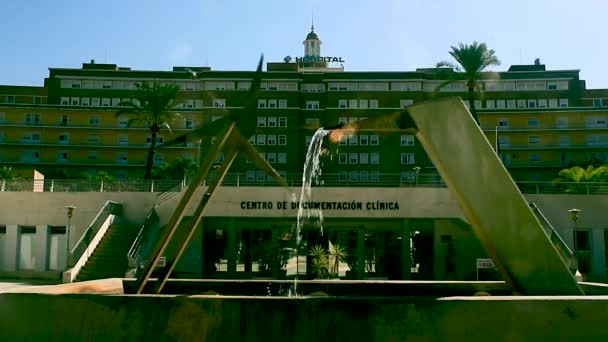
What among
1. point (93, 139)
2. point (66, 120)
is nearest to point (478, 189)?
point (93, 139)

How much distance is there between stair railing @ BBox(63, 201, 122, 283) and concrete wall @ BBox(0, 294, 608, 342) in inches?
698

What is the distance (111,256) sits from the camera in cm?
2502

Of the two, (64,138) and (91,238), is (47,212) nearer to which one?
(91,238)

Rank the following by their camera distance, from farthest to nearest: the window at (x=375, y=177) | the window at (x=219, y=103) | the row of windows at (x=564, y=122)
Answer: the row of windows at (x=564, y=122), the window at (x=219, y=103), the window at (x=375, y=177)

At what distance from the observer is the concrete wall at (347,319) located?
6469 millimetres

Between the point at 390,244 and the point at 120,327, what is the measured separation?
942 inches

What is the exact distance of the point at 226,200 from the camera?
2716 centimetres

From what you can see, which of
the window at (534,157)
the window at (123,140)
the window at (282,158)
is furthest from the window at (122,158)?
the window at (534,157)

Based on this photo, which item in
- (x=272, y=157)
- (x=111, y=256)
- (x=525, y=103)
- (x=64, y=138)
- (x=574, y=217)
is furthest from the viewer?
(x=525, y=103)

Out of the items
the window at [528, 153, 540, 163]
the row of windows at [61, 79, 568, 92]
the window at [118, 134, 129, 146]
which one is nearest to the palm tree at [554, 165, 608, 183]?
the window at [528, 153, 540, 163]

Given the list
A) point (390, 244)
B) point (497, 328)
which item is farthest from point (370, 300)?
point (390, 244)

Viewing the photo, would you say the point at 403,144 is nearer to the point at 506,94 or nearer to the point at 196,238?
the point at 506,94

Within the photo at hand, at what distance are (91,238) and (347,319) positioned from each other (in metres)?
21.2

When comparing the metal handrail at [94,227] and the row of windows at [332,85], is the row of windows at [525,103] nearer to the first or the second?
the row of windows at [332,85]
